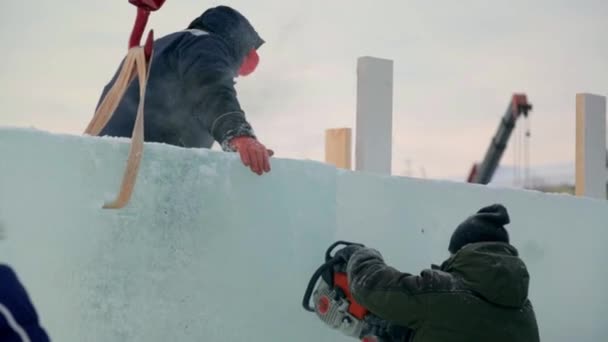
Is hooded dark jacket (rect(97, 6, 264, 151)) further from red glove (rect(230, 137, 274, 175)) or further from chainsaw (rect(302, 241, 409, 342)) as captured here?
chainsaw (rect(302, 241, 409, 342))

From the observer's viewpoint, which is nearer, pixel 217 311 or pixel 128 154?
pixel 128 154

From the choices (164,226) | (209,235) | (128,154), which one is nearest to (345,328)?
(209,235)

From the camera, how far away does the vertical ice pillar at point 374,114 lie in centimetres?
377

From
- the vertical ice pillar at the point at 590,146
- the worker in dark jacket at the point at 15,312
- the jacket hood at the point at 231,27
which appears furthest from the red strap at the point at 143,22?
the vertical ice pillar at the point at 590,146

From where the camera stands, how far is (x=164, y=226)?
2.09m

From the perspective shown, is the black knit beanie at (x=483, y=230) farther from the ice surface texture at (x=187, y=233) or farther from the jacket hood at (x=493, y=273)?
the ice surface texture at (x=187, y=233)

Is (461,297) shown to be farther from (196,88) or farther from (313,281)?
(196,88)

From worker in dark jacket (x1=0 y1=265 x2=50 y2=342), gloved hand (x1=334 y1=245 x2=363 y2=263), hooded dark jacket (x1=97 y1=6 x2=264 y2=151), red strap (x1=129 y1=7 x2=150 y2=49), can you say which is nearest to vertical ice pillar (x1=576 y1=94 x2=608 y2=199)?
hooded dark jacket (x1=97 y1=6 x2=264 y2=151)

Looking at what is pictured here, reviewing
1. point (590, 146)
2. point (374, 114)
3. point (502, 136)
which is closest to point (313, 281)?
point (374, 114)

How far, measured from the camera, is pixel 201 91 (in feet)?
7.64

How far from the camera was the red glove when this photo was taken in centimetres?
221

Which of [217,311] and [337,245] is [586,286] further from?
[217,311]

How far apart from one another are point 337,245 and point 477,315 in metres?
0.61

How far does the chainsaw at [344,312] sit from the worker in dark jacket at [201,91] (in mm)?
446
